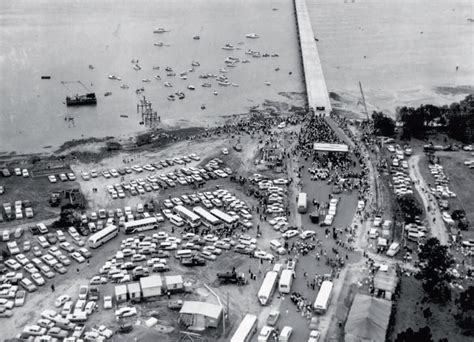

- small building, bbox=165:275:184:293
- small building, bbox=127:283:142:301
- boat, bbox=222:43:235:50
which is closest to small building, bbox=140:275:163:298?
small building, bbox=127:283:142:301

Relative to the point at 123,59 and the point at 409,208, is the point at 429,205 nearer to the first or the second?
the point at 409,208

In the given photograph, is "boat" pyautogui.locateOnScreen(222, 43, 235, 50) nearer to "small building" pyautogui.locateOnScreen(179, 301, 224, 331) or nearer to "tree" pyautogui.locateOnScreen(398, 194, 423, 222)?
"tree" pyautogui.locateOnScreen(398, 194, 423, 222)

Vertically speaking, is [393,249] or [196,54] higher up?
[196,54]

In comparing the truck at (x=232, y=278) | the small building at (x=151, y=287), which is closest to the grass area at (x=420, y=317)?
the truck at (x=232, y=278)

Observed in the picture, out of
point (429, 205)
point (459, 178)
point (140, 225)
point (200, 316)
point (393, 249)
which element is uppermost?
point (459, 178)

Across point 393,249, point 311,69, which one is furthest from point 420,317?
point 311,69

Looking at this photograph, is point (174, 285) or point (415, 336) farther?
point (174, 285)
